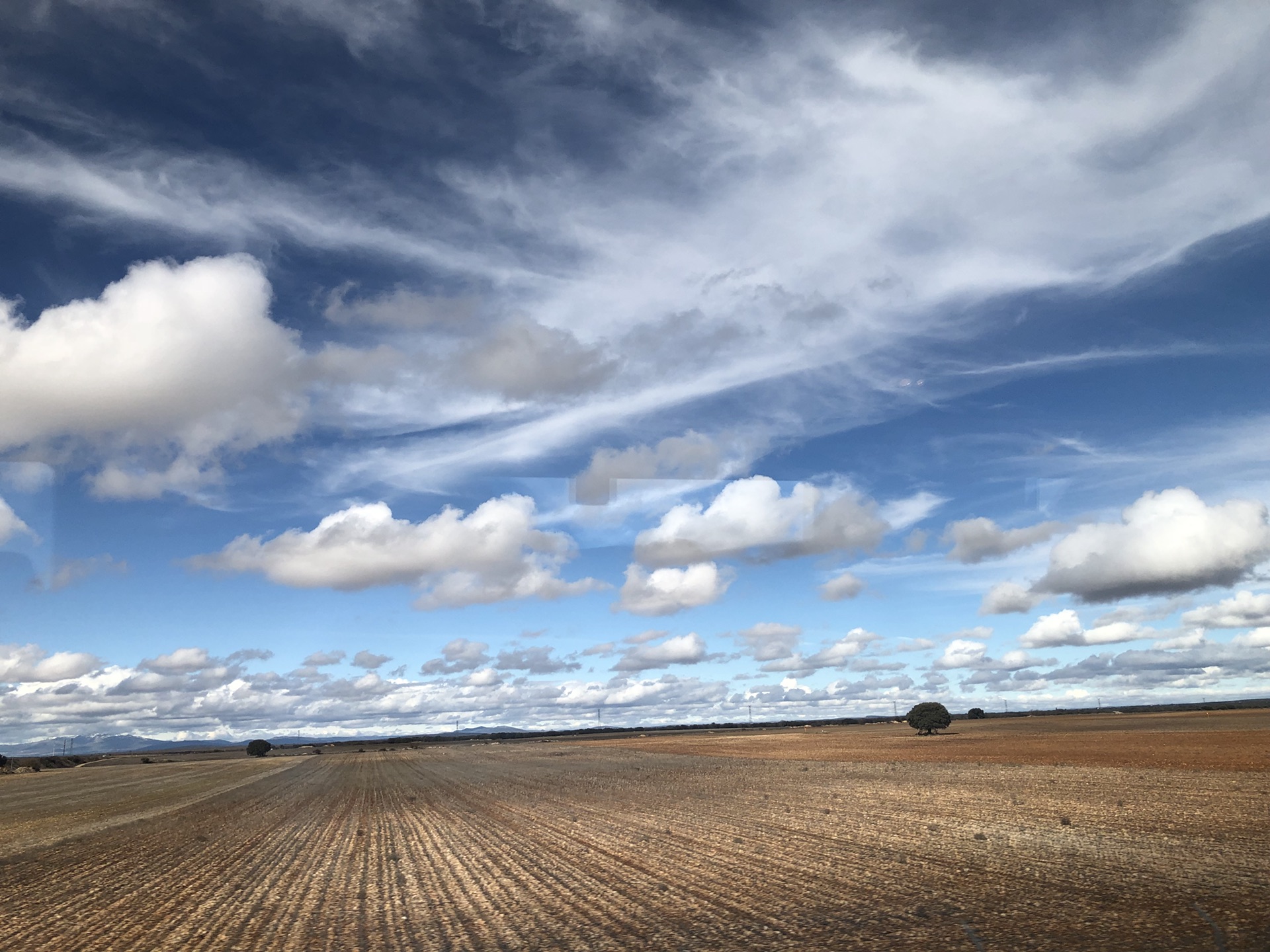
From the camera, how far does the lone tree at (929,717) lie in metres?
115

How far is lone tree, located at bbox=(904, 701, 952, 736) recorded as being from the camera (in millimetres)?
114688

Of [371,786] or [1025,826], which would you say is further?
[371,786]

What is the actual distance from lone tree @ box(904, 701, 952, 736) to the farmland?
72.8m

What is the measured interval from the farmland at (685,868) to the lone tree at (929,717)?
72.8 metres

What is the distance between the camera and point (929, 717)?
11512cm

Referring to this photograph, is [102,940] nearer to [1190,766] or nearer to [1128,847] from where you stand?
[1128,847]

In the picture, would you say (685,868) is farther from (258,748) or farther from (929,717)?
(258,748)

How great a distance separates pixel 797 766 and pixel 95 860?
46108mm

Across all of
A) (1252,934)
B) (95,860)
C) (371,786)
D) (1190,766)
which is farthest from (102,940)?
(1190,766)

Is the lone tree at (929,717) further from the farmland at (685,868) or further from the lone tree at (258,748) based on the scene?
the lone tree at (258,748)

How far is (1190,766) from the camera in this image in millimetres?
44969

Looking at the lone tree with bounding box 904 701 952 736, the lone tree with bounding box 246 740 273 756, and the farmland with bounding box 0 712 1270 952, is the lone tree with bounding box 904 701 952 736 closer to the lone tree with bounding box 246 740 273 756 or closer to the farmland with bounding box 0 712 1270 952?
the farmland with bounding box 0 712 1270 952

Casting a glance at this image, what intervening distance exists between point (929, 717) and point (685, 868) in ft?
349

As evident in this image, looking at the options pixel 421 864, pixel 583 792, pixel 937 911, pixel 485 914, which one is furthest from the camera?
pixel 583 792
